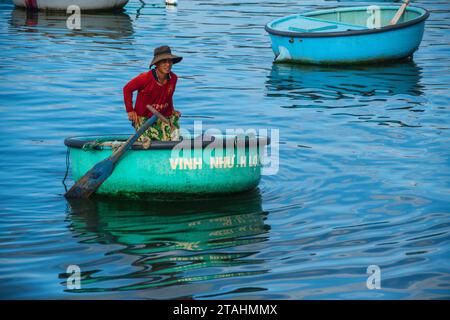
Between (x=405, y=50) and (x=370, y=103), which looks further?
(x=405, y=50)

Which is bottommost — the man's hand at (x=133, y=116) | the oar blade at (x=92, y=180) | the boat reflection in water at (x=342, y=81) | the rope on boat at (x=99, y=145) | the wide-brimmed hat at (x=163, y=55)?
the boat reflection in water at (x=342, y=81)

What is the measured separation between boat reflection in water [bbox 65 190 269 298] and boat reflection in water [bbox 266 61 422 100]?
791cm

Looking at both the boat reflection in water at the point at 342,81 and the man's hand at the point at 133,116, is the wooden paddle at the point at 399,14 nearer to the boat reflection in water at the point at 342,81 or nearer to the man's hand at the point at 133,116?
the boat reflection in water at the point at 342,81

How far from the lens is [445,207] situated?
36.8ft

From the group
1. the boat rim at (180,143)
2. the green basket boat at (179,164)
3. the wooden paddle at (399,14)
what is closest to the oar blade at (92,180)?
the green basket boat at (179,164)

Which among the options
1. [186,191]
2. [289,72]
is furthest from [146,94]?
[289,72]

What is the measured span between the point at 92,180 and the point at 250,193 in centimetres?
209

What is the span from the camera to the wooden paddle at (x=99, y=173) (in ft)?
36.6

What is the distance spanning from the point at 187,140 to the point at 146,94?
3.13 ft

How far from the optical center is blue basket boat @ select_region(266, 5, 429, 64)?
21.6m

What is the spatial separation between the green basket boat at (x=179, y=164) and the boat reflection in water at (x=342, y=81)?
768 centimetres

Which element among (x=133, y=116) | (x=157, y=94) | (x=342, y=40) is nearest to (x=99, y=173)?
(x=133, y=116)
